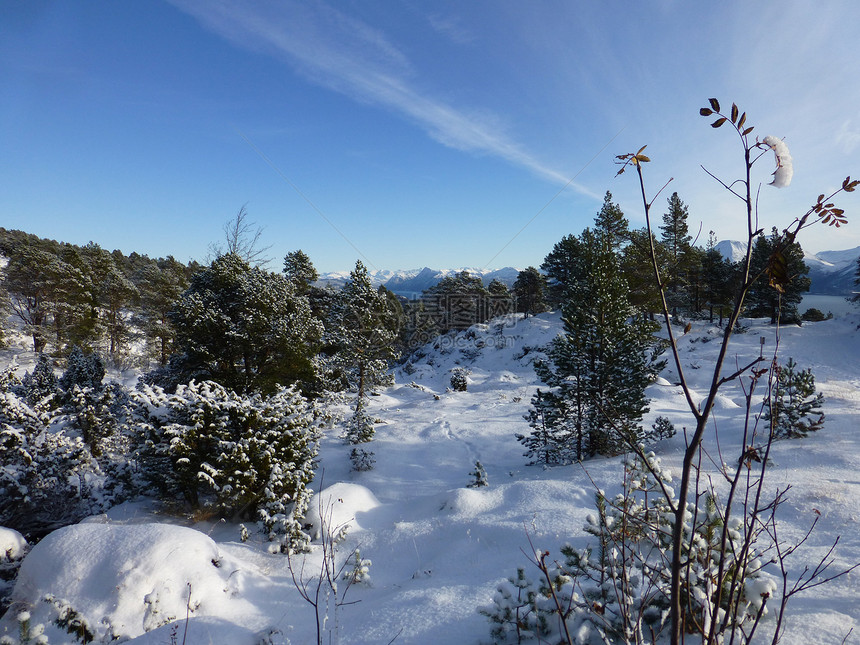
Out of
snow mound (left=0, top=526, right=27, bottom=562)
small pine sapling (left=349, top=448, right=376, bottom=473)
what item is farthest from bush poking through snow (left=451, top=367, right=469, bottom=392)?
snow mound (left=0, top=526, right=27, bottom=562)

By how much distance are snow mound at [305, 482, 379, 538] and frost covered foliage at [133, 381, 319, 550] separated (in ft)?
0.84

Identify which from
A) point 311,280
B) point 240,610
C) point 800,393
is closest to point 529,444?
point 800,393

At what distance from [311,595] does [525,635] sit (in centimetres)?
274

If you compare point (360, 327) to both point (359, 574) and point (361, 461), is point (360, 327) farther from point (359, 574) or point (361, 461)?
point (359, 574)

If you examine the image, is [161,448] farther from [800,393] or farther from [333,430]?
[800,393]

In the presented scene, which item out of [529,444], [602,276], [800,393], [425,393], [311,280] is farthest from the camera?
[311,280]

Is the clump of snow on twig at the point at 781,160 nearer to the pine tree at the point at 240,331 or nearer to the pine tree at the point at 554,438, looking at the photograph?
the pine tree at the point at 554,438

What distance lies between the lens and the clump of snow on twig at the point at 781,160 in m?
1.31

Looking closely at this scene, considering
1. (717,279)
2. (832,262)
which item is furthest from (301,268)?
(832,262)

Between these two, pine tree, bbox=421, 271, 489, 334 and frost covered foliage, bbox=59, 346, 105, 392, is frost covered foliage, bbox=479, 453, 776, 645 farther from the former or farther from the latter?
pine tree, bbox=421, 271, 489, 334

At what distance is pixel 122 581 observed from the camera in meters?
4.12

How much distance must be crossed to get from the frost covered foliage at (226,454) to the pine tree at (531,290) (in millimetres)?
37459

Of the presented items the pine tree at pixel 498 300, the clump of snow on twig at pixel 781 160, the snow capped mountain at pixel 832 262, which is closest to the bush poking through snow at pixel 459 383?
the clump of snow on twig at pixel 781 160

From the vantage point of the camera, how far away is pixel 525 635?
3.21 metres
